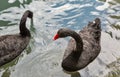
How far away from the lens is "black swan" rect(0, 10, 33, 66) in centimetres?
704

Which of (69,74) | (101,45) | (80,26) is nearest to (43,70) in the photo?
(69,74)

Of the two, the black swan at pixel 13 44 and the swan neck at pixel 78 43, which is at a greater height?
the swan neck at pixel 78 43

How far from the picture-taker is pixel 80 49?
6.57 meters

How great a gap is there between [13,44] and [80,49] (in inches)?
65.7

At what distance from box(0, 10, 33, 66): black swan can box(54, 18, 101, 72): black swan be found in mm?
1223

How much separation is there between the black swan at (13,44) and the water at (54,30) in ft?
0.38

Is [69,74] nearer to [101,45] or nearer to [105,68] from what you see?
[105,68]

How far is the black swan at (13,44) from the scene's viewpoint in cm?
704

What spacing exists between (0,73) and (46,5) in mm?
3458

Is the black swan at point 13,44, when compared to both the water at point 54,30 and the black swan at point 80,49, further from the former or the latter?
the black swan at point 80,49

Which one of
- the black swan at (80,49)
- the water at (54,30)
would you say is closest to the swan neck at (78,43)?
the black swan at (80,49)

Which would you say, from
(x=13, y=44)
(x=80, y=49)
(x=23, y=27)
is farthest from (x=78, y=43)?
(x=23, y=27)

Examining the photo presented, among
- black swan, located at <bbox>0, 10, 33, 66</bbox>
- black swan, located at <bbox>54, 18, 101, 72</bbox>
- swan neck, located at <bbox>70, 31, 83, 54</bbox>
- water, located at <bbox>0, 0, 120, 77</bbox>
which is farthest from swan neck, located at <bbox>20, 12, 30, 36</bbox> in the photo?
swan neck, located at <bbox>70, 31, 83, 54</bbox>

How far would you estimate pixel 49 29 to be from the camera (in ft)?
27.5
